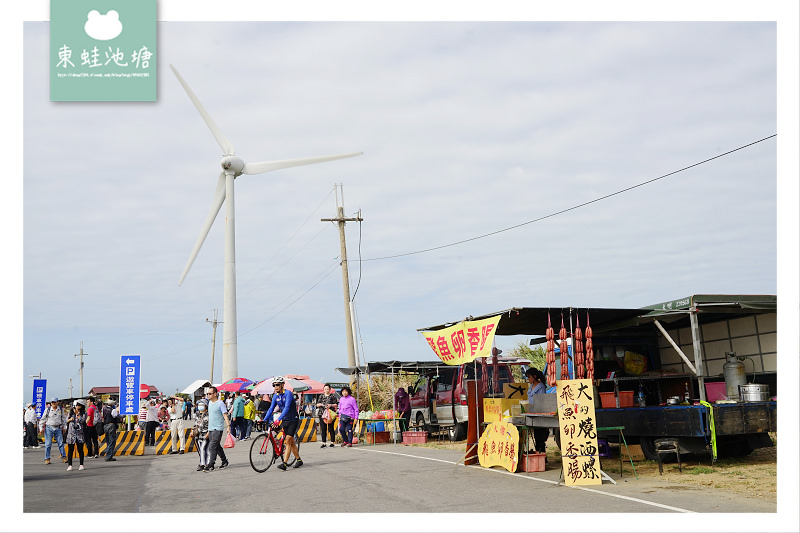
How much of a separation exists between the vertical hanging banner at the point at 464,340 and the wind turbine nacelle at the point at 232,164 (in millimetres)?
21948

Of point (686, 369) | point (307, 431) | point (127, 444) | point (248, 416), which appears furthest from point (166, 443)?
point (686, 369)

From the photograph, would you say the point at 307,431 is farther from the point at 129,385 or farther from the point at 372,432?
the point at 129,385

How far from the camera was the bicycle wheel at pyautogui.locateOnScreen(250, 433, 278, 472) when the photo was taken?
46.1 ft

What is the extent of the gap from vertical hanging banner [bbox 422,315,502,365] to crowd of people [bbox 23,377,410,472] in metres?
2.89

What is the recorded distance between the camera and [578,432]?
11109 millimetres

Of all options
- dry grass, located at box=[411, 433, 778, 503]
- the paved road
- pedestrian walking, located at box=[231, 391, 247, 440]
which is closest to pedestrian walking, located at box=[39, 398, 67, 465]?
the paved road

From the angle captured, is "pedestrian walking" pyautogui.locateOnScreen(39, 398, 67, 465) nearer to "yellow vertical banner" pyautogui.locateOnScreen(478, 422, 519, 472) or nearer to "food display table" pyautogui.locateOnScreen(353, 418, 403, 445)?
"food display table" pyautogui.locateOnScreen(353, 418, 403, 445)

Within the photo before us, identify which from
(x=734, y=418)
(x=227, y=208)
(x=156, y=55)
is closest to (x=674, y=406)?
(x=734, y=418)

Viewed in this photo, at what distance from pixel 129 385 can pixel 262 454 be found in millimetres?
12157

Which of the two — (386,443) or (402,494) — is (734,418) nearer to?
(402,494)

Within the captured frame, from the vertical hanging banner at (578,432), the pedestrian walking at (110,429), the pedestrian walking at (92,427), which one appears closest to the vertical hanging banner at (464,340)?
the vertical hanging banner at (578,432)

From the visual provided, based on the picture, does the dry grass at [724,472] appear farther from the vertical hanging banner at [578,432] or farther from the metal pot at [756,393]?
the vertical hanging banner at [578,432]

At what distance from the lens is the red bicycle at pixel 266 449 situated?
14078 millimetres

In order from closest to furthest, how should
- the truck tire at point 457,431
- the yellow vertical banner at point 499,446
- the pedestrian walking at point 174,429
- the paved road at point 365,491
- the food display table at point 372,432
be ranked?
the paved road at point 365,491, the yellow vertical banner at point 499,446, the truck tire at point 457,431, the pedestrian walking at point 174,429, the food display table at point 372,432
